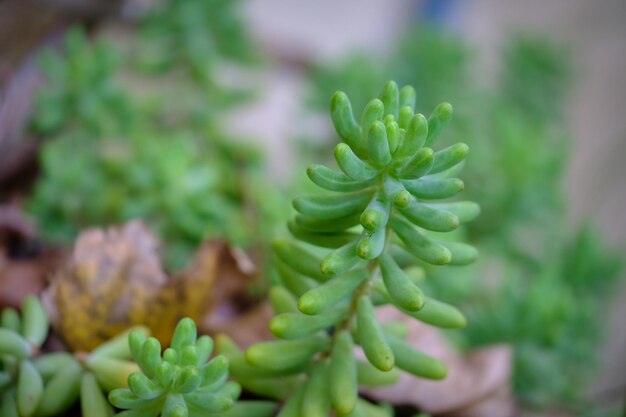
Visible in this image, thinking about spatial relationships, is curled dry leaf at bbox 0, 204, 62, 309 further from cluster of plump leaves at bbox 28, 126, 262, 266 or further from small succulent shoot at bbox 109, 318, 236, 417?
small succulent shoot at bbox 109, 318, 236, 417

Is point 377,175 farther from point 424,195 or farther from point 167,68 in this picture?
point 167,68

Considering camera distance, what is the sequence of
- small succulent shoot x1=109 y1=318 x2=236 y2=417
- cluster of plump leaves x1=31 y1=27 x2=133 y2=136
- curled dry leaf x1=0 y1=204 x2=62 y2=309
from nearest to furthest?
small succulent shoot x1=109 y1=318 x2=236 y2=417, curled dry leaf x1=0 y1=204 x2=62 y2=309, cluster of plump leaves x1=31 y1=27 x2=133 y2=136

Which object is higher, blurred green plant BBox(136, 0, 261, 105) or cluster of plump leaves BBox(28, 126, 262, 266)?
blurred green plant BBox(136, 0, 261, 105)

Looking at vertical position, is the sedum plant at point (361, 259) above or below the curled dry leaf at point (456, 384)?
above

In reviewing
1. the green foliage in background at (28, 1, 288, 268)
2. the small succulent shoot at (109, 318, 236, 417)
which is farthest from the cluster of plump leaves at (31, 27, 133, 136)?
the small succulent shoot at (109, 318, 236, 417)

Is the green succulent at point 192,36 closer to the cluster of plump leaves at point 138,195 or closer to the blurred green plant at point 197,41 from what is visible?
the blurred green plant at point 197,41

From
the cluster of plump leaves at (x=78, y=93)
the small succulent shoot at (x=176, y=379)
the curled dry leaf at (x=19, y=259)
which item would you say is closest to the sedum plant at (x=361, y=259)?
the small succulent shoot at (x=176, y=379)

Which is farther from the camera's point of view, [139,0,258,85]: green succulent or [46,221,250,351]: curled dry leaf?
[139,0,258,85]: green succulent
